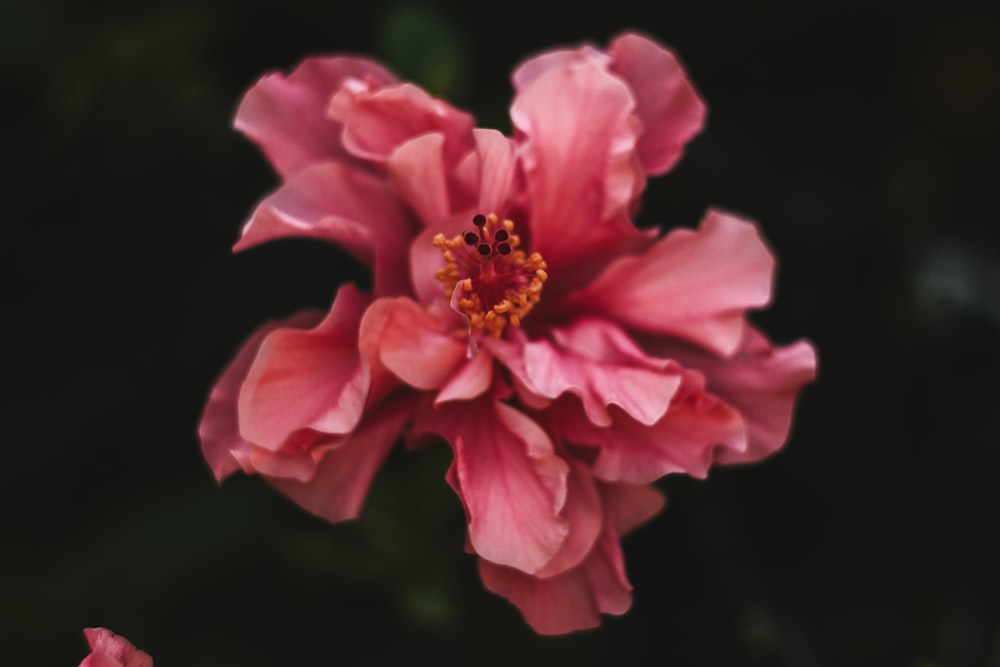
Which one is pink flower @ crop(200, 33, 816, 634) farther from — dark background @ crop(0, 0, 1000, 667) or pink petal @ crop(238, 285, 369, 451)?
dark background @ crop(0, 0, 1000, 667)

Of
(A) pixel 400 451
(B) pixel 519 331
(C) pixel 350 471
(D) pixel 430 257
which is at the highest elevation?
(D) pixel 430 257

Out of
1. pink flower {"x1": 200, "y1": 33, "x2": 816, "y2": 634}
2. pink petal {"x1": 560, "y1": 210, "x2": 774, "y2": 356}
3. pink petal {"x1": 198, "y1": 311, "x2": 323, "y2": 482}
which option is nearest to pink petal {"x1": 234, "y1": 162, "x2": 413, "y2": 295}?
pink flower {"x1": 200, "y1": 33, "x2": 816, "y2": 634}

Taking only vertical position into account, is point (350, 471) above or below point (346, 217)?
below

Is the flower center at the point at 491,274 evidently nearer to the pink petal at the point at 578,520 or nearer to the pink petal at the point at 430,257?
the pink petal at the point at 430,257

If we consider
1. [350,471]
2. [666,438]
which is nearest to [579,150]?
[666,438]

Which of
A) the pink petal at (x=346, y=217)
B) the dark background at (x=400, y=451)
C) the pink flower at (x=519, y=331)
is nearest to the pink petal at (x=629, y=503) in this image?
the pink flower at (x=519, y=331)

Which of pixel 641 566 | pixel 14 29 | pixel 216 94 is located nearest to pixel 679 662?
pixel 641 566

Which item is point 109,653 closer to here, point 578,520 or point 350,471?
point 350,471
